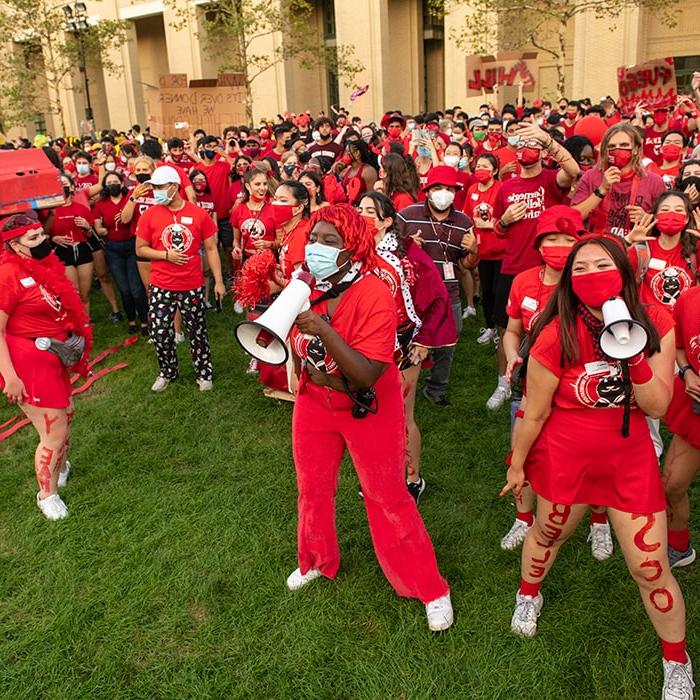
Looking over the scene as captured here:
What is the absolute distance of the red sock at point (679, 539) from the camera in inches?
154

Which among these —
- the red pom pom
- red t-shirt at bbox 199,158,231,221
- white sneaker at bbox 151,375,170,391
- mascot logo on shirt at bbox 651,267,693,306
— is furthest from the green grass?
red t-shirt at bbox 199,158,231,221

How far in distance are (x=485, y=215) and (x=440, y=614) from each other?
176 inches

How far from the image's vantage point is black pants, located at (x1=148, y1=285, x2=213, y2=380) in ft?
22.9

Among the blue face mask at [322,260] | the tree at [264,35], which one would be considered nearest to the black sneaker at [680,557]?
the blue face mask at [322,260]

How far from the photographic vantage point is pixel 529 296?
4.07 m

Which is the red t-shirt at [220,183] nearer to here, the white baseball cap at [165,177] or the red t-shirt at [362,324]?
the white baseball cap at [165,177]

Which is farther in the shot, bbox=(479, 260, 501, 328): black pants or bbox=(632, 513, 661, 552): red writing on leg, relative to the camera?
bbox=(479, 260, 501, 328): black pants

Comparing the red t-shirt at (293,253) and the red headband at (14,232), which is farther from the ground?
the red headband at (14,232)

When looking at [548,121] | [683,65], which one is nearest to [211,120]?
[548,121]

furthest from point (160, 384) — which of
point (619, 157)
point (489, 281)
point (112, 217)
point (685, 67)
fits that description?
point (685, 67)

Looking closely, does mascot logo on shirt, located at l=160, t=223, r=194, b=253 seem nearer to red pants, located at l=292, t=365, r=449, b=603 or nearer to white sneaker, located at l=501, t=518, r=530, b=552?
red pants, located at l=292, t=365, r=449, b=603

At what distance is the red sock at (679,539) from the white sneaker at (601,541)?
376 millimetres

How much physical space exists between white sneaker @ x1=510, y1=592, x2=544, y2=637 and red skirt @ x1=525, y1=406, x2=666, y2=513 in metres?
0.81

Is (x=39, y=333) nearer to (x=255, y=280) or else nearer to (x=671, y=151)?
(x=255, y=280)
